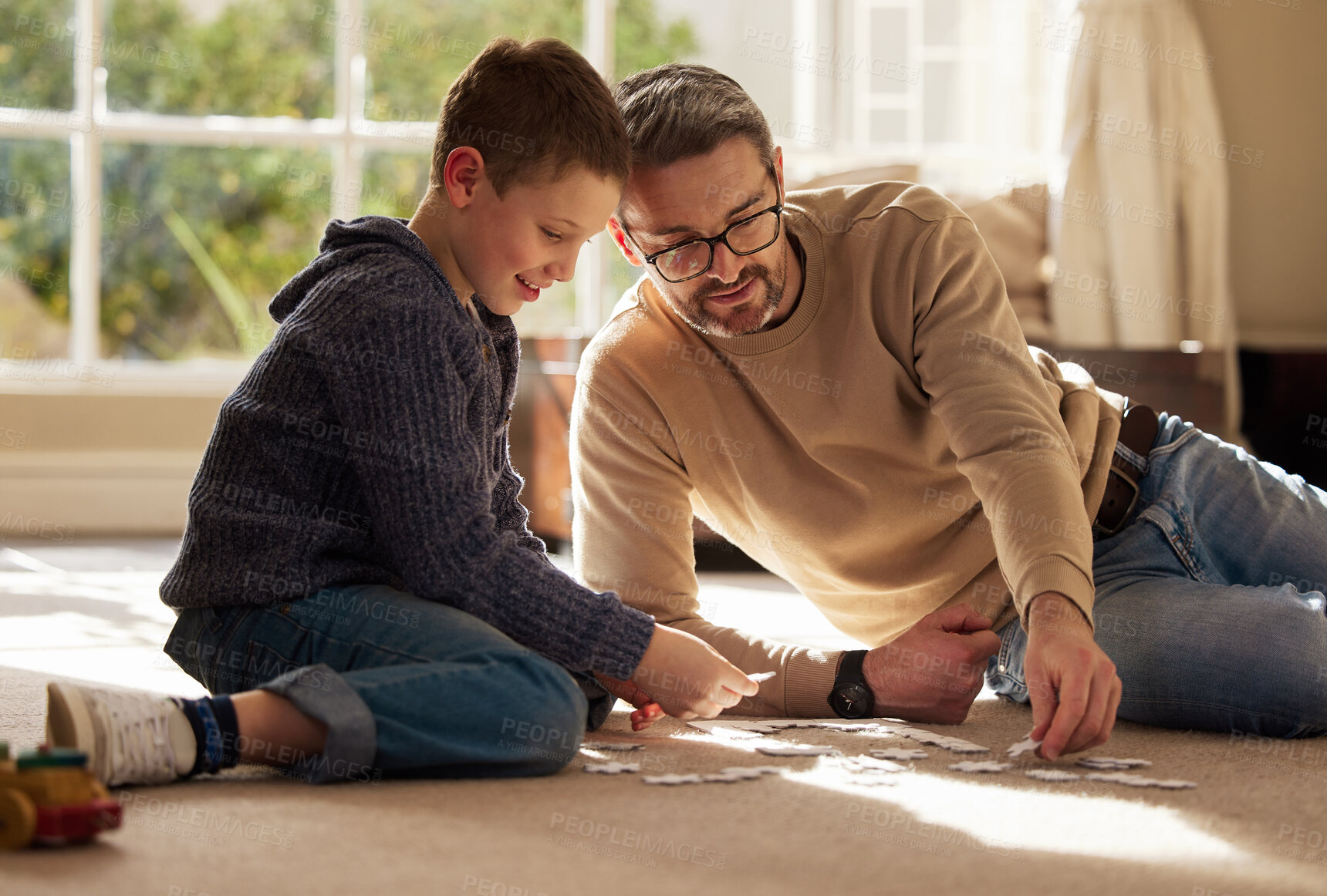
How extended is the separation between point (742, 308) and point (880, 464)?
0.99 ft

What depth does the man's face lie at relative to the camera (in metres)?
1.63

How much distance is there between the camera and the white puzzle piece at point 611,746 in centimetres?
149

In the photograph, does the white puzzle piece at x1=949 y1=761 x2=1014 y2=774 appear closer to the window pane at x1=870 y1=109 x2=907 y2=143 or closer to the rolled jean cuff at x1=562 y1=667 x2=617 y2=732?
the rolled jean cuff at x1=562 y1=667 x2=617 y2=732

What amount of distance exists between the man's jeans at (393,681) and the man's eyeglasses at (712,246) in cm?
57

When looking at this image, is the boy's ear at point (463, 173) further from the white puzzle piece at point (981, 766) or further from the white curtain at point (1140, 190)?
the white curtain at point (1140, 190)

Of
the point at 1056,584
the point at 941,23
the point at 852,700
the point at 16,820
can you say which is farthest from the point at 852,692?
the point at 941,23

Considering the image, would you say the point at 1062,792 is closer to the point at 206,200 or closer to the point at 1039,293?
the point at 1039,293

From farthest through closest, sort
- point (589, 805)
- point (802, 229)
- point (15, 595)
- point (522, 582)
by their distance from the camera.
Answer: point (15, 595), point (802, 229), point (522, 582), point (589, 805)

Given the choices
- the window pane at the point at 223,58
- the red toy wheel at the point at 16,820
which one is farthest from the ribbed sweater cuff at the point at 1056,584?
the window pane at the point at 223,58

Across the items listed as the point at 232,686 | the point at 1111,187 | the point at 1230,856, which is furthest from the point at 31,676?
the point at 1111,187

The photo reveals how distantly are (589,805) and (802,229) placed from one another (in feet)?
3.07

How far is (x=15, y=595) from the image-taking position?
2.77 metres

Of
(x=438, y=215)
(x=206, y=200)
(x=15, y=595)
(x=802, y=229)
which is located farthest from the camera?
(x=206, y=200)

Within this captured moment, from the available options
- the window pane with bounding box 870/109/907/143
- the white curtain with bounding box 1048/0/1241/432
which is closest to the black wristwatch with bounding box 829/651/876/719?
the white curtain with bounding box 1048/0/1241/432
